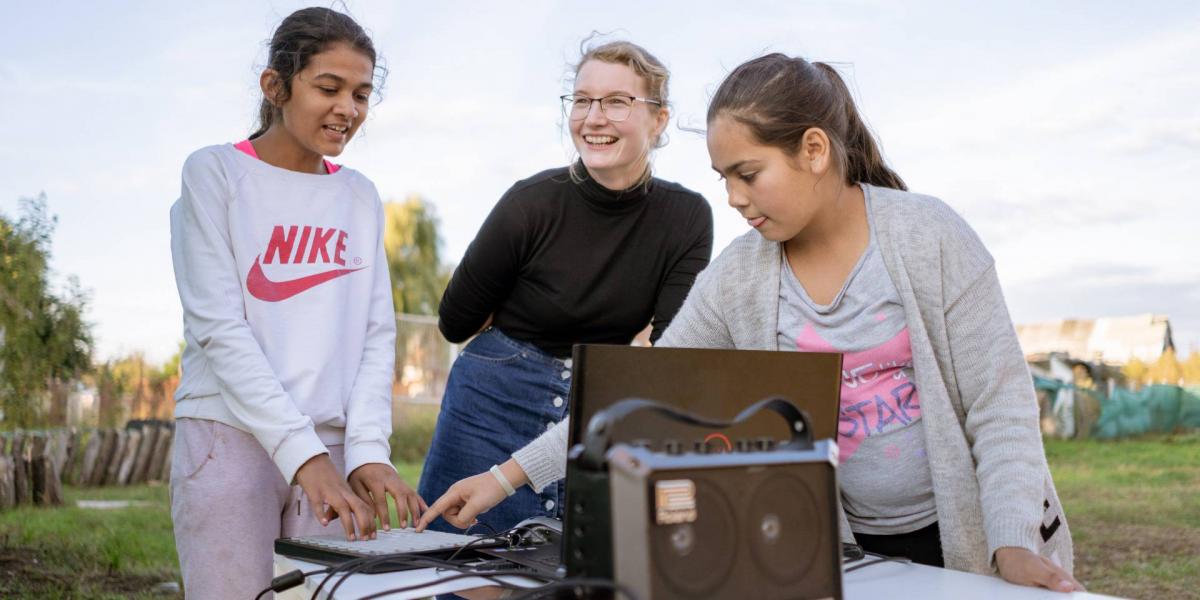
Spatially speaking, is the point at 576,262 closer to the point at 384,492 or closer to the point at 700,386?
the point at 384,492

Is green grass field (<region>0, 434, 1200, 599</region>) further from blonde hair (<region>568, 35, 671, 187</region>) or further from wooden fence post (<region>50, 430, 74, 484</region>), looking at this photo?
blonde hair (<region>568, 35, 671, 187</region>)

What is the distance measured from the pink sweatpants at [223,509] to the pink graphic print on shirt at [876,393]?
1058 mm

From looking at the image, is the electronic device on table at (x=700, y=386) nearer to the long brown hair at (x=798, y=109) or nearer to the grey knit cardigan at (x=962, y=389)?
the grey knit cardigan at (x=962, y=389)

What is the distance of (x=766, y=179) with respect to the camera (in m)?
1.98

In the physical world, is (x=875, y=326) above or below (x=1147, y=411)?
above

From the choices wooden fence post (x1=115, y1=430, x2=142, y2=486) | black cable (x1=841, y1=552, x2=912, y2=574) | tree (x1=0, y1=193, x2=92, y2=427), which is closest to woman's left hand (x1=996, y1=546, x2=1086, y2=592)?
black cable (x1=841, y1=552, x2=912, y2=574)

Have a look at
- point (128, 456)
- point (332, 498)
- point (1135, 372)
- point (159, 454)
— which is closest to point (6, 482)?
point (128, 456)

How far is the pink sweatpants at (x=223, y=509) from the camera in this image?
2133 millimetres

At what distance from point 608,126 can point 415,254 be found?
87.3ft

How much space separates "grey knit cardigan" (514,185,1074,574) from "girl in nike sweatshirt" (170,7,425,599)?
43 cm

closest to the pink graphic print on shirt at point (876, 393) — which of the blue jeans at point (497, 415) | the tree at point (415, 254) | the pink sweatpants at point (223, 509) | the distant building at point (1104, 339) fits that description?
the pink sweatpants at point (223, 509)

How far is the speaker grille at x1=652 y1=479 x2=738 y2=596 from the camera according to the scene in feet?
3.70

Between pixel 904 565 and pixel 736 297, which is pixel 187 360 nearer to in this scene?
pixel 736 297

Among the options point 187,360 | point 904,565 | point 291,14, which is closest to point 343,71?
point 291,14
